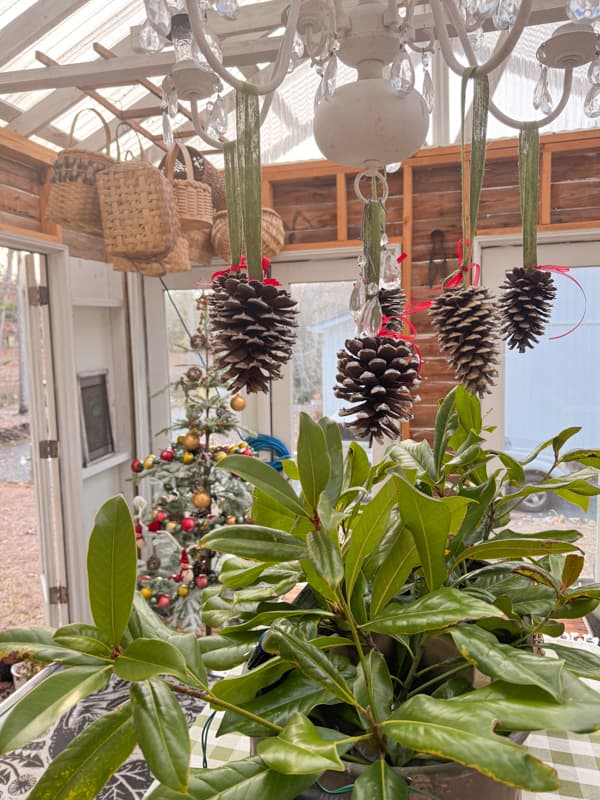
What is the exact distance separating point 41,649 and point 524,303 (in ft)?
2.28

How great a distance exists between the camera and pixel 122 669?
1.02 feet

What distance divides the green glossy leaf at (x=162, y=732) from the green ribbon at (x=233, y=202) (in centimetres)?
46

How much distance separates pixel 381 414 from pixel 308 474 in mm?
214

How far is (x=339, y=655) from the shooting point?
1.59ft

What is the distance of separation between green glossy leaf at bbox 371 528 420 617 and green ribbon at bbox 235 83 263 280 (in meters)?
0.30

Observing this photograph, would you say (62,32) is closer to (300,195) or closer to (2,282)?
(2,282)

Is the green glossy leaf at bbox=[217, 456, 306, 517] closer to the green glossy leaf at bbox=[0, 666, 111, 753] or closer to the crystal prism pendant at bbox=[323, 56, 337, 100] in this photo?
the green glossy leaf at bbox=[0, 666, 111, 753]

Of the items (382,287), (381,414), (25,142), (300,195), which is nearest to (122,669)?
(381,414)

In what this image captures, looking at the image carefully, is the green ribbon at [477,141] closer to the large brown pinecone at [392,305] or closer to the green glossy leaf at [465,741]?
the large brown pinecone at [392,305]

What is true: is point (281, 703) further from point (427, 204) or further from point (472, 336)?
point (427, 204)

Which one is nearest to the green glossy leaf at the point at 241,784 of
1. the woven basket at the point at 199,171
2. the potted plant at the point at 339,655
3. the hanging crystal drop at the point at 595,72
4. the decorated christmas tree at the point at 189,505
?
the potted plant at the point at 339,655

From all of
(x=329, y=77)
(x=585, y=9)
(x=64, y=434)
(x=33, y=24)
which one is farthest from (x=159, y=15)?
Answer: (x=64, y=434)

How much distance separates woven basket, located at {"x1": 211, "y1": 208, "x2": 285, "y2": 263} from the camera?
2818 millimetres

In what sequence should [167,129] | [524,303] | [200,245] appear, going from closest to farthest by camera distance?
[524,303] < [167,129] < [200,245]
